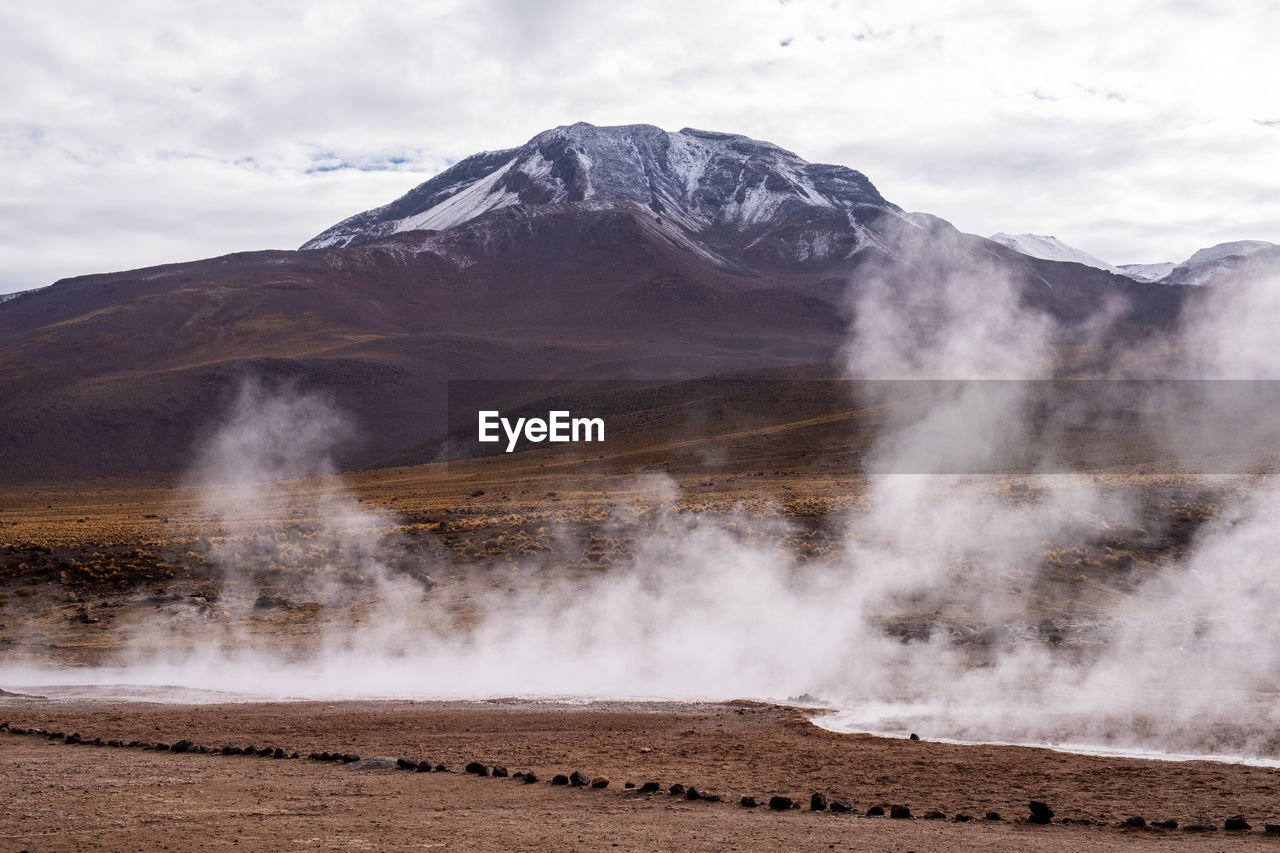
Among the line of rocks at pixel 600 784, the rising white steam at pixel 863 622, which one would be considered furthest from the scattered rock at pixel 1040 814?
the rising white steam at pixel 863 622

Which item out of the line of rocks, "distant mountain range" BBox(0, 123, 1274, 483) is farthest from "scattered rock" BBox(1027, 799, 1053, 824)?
"distant mountain range" BBox(0, 123, 1274, 483)

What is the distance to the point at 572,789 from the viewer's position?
11.6 metres

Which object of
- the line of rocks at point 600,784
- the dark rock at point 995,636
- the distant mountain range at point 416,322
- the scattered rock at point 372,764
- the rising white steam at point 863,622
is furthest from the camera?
the distant mountain range at point 416,322

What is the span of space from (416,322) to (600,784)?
146 metres

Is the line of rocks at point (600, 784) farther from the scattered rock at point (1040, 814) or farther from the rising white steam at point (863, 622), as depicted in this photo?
the rising white steam at point (863, 622)

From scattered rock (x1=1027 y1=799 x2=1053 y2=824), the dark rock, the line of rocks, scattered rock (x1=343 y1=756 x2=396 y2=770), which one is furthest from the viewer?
the dark rock

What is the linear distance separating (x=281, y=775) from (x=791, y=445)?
52698 mm

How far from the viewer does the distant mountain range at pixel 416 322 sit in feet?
351

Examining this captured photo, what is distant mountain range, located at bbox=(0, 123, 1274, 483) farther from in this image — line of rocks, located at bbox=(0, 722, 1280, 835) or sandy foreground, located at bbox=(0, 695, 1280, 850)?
line of rocks, located at bbox=(0, 722, 1280, 835)

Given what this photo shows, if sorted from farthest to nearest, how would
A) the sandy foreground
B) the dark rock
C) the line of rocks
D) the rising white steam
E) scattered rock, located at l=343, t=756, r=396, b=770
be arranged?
the dark rock
the rising white steam
scattered rock, located at l=343, t=756, r=396, b=770
the line of rocks
the sandy foreground

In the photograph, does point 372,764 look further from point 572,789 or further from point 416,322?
point 416,322

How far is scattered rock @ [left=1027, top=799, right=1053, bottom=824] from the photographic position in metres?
10.3

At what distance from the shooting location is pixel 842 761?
43.4ft

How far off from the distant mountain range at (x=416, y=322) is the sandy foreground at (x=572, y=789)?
8552 centimetres
